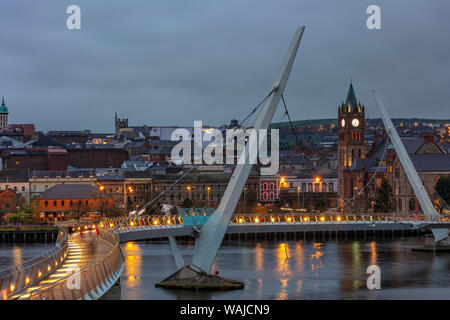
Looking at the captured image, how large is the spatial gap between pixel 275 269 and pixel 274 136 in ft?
345

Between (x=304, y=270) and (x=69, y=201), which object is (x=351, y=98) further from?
(x=304, y=270)

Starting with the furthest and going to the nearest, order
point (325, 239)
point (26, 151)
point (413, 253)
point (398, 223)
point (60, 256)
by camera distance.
Answer: 1. point (26, 151)
2. point (325, 239)
3. point (413, 253)
4. point (398, 223)
5. point (60, 256)

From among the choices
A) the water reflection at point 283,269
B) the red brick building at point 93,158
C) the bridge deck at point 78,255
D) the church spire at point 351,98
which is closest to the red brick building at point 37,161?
the red brick building at point 93,158

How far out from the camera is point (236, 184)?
32531 mm

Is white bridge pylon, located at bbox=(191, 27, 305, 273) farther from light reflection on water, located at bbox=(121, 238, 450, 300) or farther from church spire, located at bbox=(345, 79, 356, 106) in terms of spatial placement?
church spire, located at bbox=(345, 79, 356, 106)

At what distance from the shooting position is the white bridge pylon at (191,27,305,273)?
32531 millimetres

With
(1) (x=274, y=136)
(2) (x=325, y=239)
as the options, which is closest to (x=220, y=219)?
(2) (x=325, y=239)

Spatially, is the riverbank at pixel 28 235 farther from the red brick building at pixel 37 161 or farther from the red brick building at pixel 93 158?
the red brick building at pixel 93 158

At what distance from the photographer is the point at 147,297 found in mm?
30766

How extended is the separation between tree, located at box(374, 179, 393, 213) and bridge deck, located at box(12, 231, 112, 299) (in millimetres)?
38048

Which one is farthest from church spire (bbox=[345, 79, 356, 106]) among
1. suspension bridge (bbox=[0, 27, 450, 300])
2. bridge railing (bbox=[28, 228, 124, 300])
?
bridge railing (bbox=[28, 228, 124, 300])

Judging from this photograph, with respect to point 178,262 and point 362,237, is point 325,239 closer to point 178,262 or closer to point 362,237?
point 362,237

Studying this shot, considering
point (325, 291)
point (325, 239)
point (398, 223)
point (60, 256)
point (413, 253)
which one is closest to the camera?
point (60, 256)

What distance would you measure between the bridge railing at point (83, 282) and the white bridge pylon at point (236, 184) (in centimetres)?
934
